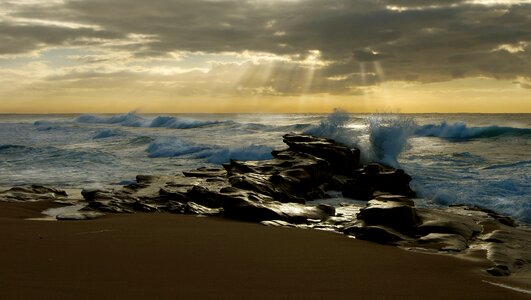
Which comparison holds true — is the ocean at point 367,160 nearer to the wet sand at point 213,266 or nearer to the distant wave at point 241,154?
Result: the distant wave at point 241,154

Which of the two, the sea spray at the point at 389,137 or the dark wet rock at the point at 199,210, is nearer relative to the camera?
A: the dark wet rock at the point at 199,210

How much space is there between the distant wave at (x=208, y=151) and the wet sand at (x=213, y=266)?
584 inches

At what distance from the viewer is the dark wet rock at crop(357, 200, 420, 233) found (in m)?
8.02

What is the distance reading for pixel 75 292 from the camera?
4.15m

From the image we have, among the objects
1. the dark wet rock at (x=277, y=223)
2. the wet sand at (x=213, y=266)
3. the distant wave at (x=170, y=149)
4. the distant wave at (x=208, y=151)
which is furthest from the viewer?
the distant wave at (x=170, y=149)

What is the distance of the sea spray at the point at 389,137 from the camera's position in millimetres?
18531

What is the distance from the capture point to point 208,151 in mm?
24828

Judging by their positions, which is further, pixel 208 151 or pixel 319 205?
pixel 208 151

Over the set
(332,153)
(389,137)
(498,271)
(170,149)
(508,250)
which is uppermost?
(389,137)

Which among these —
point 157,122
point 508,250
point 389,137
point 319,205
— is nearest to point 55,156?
point 389,137

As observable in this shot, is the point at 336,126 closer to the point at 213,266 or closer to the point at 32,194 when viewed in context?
the point at 32,194

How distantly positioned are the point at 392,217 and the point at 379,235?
3.00ft

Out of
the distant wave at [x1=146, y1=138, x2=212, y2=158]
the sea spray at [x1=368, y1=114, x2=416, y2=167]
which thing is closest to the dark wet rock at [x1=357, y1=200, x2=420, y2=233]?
the sea spray at [x1=368, y1=114, x2=416, y2=167]

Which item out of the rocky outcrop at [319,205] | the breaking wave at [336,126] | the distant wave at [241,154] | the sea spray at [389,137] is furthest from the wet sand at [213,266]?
the distant wave at [241,154]
